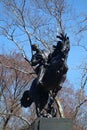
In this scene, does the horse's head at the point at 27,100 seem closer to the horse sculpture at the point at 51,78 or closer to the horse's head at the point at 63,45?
the horse sculpture at the point at 51,78

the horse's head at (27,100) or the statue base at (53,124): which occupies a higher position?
the horse's head at (27,100)

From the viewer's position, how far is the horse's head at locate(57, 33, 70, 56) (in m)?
8.19

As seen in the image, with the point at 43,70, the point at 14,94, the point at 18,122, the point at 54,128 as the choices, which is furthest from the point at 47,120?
the point at 18,122

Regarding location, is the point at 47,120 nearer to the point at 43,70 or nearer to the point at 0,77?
the point at 43,70

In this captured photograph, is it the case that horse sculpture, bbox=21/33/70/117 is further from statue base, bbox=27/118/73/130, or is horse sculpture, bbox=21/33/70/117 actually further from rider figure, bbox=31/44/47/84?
statue base, bbox=27/118/73/130

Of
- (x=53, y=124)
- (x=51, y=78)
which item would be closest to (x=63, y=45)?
(x=51, y=78)

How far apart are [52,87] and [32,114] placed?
2417 centimetres

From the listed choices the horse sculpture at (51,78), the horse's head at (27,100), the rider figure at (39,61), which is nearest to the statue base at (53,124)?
the horse sculpture at (51,78)

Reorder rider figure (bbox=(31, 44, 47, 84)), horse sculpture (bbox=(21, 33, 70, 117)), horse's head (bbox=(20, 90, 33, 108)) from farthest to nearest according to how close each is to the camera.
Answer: horse's head (bbox=(20, 90, 33, 108)) → rider figure (bbox=(31, 44, 47, 84)) → horse sculpture (bbox=(21, 33, 70, 117))

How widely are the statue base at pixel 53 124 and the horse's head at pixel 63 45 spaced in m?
1.48

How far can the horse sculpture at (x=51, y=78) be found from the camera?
812 cm

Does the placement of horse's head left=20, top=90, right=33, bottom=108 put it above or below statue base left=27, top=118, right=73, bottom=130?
above

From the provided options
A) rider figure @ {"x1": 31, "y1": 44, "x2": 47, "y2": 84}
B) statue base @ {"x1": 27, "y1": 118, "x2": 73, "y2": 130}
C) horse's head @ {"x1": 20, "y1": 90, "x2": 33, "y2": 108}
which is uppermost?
rider figure @ {"x1": 31, "y1": 44, "x2": 47, "y2": 84}

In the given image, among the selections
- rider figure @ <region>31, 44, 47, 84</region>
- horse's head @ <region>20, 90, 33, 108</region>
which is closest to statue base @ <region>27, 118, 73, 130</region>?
rider figure @ <region>31, 44, 47, 84</region>
